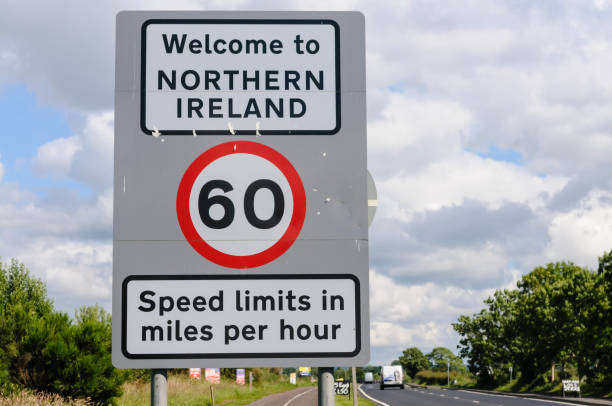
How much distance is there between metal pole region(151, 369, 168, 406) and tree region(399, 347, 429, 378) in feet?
617

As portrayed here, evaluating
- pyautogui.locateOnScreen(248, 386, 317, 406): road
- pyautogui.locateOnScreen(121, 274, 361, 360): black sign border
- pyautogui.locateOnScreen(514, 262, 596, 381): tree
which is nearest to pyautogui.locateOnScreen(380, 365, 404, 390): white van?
pyautogui.locateOnScreen(514, 262, 596, 381): tree

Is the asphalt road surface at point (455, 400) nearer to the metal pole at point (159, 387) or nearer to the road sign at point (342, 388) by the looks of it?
the road sign at point (342, 388)

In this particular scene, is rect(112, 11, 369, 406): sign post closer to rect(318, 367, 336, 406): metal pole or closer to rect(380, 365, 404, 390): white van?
rect(318, 367, 336, 406): metal pole

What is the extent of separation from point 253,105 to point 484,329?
262ft


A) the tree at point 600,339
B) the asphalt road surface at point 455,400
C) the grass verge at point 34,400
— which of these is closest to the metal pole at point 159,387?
the grass verge at point 34,400

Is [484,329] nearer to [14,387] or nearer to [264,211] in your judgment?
[14,387]

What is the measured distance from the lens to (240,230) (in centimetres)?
281

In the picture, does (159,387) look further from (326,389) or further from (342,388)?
(342,388)

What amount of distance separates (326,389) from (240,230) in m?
0.72

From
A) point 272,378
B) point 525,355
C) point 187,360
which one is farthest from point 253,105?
point 272,378

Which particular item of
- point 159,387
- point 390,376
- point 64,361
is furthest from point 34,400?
point 390,376

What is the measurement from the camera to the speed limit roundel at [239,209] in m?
2.81

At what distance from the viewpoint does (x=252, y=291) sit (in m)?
2.84

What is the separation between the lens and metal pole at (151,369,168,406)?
268cm
